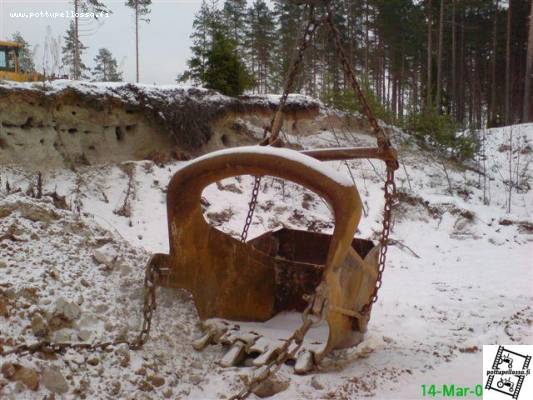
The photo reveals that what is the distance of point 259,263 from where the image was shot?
417 centimetres

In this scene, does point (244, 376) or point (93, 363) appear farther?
point (244, 376)

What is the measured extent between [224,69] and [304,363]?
8.91 meters

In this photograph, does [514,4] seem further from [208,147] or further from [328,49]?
[208,147]

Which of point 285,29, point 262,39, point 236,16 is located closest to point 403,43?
point 285,29

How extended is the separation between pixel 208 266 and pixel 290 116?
9.30 m

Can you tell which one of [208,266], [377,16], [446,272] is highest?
[377,16]

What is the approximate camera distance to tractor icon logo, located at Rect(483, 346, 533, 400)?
114 inches

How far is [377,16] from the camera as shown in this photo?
23281 mm

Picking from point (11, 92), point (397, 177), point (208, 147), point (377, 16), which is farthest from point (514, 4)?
point (11, 92)

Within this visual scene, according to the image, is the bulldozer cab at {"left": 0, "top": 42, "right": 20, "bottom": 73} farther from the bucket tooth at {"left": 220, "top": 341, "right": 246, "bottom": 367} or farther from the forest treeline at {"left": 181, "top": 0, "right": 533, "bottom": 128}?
the bucket tooth at {"left": 220, "top": 341, "right": 246, "bottom": 367}

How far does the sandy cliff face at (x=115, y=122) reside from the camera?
800 centimetres

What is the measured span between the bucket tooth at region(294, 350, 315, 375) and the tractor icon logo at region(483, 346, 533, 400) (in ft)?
3.68

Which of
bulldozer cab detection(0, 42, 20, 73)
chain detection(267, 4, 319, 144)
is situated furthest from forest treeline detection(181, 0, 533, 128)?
chain detection(267, 4, 319, 144)

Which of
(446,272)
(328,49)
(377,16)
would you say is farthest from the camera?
(377,16)
